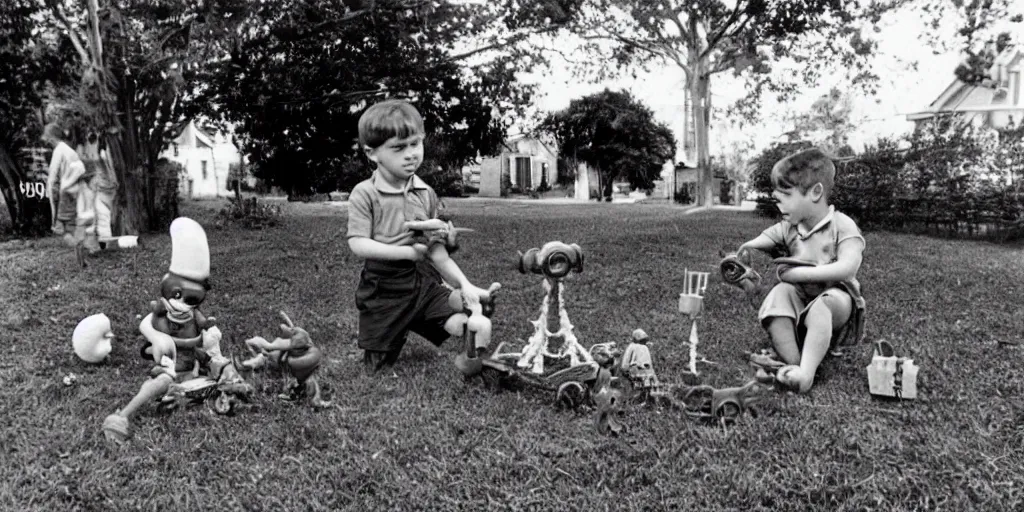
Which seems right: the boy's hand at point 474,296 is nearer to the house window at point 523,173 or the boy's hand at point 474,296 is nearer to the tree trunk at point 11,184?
the tree trunk at point 11,184

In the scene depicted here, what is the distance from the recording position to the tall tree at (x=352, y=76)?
10.9 m

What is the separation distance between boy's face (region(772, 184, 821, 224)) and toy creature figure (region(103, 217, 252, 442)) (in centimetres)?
293

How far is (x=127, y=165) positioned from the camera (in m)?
10.5

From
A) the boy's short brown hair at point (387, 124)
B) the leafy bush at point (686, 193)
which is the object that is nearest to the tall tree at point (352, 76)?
the boy's short brown hair at point (387, 124)

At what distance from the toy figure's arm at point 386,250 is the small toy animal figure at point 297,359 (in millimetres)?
575

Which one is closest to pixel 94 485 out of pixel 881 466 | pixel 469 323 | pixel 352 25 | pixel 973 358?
pixel 469 323

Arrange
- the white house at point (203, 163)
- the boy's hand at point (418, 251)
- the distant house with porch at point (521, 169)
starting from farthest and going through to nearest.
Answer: the distant house with porch at point (521, 169)
the white house at point (203, 163)
the boy's hand at point (418, 251)

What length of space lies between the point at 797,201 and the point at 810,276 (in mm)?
409

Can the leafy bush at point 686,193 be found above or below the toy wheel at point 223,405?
above

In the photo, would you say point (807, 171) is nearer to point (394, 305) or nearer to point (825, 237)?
point (825, 237)

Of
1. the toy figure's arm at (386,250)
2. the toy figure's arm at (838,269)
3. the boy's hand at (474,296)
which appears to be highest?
the toy figure's arm at (386,250)

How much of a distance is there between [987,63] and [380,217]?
920 cm

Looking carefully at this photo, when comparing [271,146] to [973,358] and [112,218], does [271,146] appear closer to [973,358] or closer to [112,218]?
[112,218]

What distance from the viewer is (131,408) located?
3.15 m
